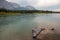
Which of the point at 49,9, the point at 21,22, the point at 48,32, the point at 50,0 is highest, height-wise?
the point at 50,0

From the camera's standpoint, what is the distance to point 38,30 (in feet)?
4.22

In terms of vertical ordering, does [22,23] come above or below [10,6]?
below

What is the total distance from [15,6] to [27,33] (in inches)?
14.6

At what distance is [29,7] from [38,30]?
0.31 metres

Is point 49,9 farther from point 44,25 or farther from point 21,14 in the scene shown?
point 21,14

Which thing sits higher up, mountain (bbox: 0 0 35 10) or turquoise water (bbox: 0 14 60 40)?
mountain (bbox: 0 0 35 10)

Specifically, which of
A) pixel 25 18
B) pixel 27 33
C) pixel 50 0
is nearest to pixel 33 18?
pixel 25 18

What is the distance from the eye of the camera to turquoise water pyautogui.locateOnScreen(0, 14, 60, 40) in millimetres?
1267

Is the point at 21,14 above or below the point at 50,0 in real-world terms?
below

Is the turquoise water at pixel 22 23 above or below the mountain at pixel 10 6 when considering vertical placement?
below

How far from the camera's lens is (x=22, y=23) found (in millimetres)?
1305

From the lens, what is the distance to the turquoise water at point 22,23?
4.16 feet

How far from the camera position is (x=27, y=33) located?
129 cm

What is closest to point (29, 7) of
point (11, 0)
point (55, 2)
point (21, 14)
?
point (21, 14)
